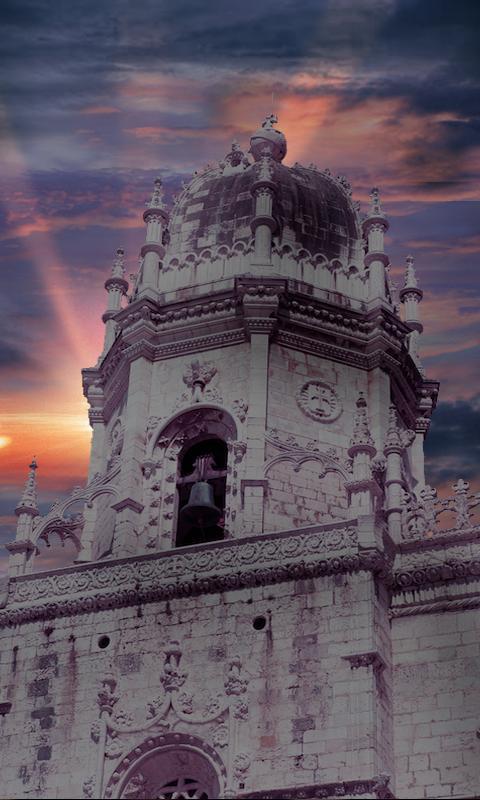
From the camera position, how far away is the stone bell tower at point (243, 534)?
28641 millimetres

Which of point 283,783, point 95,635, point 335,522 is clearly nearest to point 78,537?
point 95,635

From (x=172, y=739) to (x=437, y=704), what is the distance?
4908 millimetres

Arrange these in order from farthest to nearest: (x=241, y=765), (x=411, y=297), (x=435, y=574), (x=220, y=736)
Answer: (x=411, y=297), (x=435, y=574), (x=220, y=736), (x=241, y=765)

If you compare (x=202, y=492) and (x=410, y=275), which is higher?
(x=410, y=275)

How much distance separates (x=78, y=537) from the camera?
34406 mm

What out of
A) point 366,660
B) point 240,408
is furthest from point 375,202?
point 366,660

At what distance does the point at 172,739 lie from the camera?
2897 centimetres

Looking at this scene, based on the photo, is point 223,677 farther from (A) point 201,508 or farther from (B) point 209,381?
(B) point 209,381

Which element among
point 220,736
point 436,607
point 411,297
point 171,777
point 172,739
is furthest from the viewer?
point 411,297

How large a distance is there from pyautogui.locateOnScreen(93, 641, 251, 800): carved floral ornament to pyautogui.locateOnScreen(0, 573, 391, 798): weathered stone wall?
3.5 inches

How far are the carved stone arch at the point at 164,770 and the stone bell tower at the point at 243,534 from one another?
0.13 ft

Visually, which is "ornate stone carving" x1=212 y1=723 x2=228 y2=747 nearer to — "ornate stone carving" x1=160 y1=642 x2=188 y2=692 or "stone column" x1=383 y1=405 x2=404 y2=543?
"ornate stone carving" x1=160 y1=642 x2=188 y2=692

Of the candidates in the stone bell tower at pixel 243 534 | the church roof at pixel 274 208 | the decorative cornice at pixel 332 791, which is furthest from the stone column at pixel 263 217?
the decorative cornice at pixel 332 791

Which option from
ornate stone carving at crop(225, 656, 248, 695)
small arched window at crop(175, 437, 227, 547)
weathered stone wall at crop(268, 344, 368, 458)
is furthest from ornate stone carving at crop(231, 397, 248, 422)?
ornate stone carving at crop(225, 656, 248, 695)
